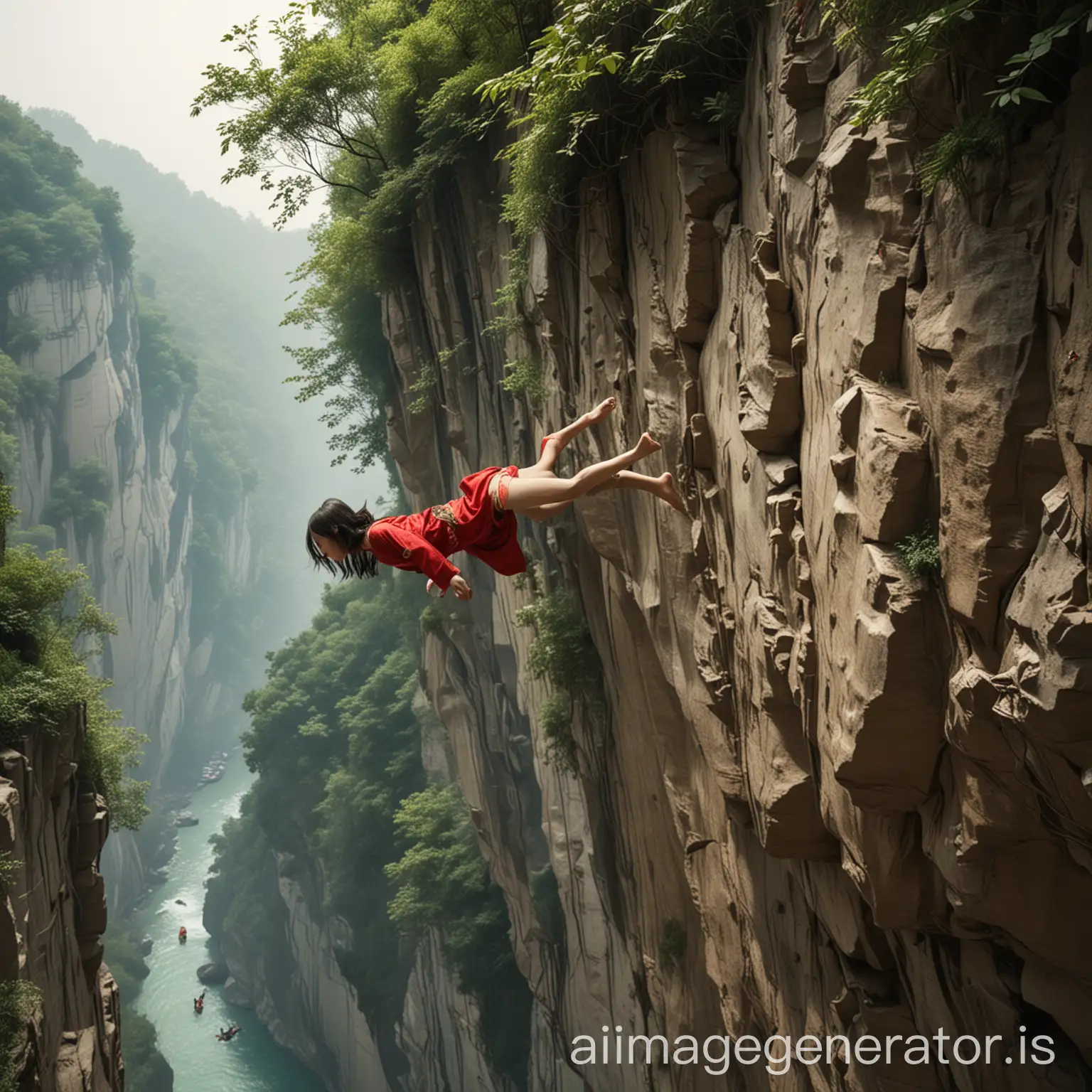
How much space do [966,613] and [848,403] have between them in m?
1.03

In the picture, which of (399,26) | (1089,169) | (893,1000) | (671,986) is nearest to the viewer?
(1089,169)

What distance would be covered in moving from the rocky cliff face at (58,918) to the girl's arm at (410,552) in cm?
546

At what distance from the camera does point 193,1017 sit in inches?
1225

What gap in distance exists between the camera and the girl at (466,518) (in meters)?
5.77

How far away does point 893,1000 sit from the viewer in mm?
5305

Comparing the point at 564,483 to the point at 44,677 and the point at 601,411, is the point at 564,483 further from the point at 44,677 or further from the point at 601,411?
the point at 44,677

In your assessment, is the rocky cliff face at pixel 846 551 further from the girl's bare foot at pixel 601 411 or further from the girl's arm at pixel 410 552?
the girl's arm at pixel 410 552

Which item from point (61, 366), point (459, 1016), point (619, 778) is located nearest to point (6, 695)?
point (619, 778)

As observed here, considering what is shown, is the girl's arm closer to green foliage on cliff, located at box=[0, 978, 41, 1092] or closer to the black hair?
the black hair

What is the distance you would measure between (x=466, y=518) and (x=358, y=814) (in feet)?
67.7

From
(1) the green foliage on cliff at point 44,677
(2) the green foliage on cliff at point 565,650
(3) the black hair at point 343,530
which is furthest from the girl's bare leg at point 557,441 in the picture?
(1) the green foliage on cliff at point 44,677

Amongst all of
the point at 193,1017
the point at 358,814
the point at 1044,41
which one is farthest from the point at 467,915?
the point at 1044,41

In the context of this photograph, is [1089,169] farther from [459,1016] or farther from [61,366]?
[61,366]

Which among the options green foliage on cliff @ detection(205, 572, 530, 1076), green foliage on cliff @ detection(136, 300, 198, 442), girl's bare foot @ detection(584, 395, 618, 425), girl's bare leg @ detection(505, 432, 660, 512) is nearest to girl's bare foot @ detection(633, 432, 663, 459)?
girl's bare leg @ detection(505, 432, 660, 512)
